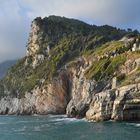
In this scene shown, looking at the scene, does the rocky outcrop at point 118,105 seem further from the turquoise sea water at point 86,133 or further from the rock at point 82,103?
the rock at point 82,103

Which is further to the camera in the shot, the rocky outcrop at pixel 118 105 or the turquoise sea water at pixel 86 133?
the rocky outcrop at pixel 118 105

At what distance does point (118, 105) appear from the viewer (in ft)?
467

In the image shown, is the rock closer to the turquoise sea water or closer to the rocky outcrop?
the rocky outcrop

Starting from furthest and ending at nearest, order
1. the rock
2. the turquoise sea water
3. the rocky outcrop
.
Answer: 1. the rock
2. the rocky outcrop
3. the turquoise sea water

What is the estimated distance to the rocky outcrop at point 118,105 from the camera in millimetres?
139650

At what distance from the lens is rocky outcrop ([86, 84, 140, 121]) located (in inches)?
5498

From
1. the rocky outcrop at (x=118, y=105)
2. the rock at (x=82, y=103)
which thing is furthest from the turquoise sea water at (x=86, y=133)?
the rock at (x=82, y=103)

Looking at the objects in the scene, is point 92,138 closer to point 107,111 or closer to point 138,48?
point 107,111

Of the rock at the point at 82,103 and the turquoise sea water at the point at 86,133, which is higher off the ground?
the rock at the point at 82,103

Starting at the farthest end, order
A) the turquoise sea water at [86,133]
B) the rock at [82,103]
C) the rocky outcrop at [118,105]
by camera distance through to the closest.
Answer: the rock at [82,103]
the rocky outcrop at [118,105]
the turquoise sea water at [86,133]

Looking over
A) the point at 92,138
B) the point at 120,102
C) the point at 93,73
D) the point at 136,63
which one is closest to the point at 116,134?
the point at 92,138

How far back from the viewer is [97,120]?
491 ft

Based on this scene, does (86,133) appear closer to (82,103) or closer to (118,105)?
(118,105)

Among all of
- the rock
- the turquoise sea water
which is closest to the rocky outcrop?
the turquoise sea water
